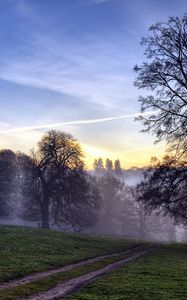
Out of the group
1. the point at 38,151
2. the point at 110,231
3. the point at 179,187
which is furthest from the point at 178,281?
the point at 110,231

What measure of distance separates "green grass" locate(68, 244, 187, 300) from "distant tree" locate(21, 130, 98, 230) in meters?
46.3

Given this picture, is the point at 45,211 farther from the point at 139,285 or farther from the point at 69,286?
the point at 69,286

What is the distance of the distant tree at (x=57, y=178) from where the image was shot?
77.2 metres

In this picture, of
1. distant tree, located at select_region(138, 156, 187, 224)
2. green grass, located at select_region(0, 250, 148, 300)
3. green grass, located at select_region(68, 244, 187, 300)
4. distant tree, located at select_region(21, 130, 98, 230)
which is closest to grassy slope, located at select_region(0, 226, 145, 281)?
green grass, located at select_region(0, 250, 148, 300)

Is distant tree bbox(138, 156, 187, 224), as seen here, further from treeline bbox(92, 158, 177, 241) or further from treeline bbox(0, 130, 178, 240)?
treeline bbox(92, 158, 177, 241)

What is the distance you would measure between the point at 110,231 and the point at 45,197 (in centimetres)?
5047

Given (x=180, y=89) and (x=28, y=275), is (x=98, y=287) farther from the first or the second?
(x=180, y=89)

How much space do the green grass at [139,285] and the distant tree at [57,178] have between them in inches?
1825

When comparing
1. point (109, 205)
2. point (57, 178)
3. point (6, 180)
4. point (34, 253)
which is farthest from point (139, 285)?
point (109, 205)

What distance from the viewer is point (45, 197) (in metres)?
78.6

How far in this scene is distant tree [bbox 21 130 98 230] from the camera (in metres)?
77.2

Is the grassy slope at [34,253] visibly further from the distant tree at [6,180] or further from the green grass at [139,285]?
the distant tree at [6,180]

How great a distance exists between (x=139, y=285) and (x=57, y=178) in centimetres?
5630

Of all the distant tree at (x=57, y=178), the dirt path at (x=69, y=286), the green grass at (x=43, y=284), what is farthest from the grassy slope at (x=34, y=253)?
the distant tree at (x=57, y=178)
